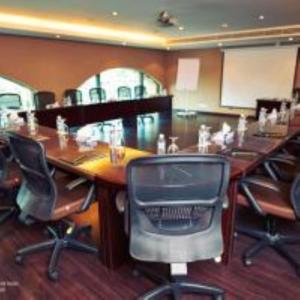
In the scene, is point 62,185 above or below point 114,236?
above

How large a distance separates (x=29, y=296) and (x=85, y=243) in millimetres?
581

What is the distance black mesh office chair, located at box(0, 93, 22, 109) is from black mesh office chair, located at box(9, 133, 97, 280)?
14.3 feet

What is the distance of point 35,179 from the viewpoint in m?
1.88

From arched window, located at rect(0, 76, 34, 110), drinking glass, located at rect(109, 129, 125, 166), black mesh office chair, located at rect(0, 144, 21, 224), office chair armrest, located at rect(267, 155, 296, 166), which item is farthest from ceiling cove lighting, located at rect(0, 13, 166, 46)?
office chair armrest, located at rect(267, 155, 296, 166)

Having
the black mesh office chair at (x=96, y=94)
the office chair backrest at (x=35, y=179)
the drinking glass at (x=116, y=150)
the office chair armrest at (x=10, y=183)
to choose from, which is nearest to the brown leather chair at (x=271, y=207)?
the drinking glass at (x=116, y=150)

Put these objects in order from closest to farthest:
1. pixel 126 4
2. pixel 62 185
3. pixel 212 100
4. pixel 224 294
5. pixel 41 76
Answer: pixel 224 294, pixel 62 185, pixel 126 4, pixel 41 76, pixel 212 100

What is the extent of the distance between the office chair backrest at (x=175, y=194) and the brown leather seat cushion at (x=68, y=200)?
0.62 meters

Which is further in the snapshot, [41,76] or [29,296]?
[41,76]

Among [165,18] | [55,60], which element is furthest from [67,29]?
[165,18]

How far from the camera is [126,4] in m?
4.57

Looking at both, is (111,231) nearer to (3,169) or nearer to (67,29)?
(3,169)

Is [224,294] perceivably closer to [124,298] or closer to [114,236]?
[124,298]

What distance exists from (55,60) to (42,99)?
1.45 m

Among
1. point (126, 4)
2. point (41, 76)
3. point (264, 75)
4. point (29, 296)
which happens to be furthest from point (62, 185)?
point (264, 75)
